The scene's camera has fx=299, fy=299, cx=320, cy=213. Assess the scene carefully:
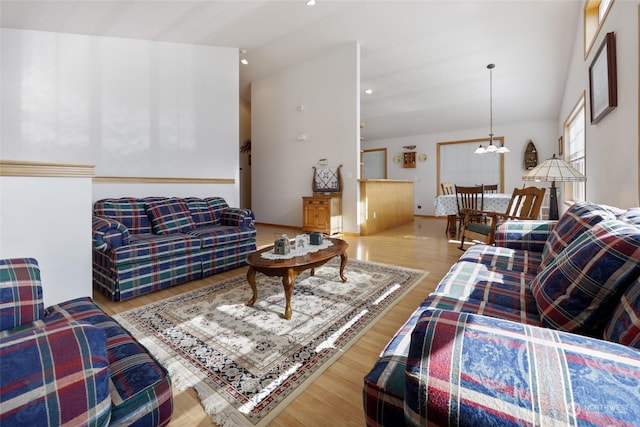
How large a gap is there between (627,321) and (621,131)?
83.6 inches

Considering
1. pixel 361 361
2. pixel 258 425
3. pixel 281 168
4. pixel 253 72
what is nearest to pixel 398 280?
pixel 361 361

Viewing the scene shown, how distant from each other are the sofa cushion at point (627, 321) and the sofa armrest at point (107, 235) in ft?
9.64

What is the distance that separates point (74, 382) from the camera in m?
0.58

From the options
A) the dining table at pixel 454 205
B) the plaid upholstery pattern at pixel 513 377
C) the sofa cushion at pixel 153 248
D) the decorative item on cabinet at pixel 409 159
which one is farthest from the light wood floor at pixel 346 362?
the decorative item on cabinet at pixel 409 159

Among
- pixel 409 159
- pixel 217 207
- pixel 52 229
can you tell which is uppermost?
pixel 409 159

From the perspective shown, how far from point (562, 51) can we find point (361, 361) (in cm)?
577

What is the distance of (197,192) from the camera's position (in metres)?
4.25

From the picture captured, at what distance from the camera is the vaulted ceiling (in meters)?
3.56

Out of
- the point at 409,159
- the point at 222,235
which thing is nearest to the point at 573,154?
the point at 409,159

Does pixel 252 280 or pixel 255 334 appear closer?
pixel 255 334

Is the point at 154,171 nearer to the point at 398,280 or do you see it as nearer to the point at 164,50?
the point at 164,50

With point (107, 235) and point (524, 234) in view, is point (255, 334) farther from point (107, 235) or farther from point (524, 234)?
point (524, 234)

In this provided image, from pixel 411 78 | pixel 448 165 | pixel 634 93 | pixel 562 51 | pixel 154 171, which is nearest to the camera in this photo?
pixel 634 93

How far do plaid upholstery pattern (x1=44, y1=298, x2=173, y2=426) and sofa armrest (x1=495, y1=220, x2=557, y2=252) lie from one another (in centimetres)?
243
